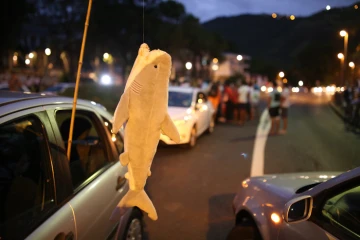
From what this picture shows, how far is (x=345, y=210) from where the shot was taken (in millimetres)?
2553

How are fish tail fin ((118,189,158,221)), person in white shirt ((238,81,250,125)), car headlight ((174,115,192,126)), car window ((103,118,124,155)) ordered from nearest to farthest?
fish tail fin ((118,189,158,221)), car window ((103,118,124,155)), car headlight ((174,115,192,126)), person in white shirt ((238,81,250,125))

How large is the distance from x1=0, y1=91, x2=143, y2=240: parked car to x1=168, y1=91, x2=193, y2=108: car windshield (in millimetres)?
7183

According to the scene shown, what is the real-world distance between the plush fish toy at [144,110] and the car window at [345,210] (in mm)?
1202

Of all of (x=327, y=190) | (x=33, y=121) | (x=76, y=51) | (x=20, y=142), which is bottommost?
(x=327, y=190)

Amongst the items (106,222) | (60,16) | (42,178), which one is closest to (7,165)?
(42,178)

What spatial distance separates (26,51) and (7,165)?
41.0 metres

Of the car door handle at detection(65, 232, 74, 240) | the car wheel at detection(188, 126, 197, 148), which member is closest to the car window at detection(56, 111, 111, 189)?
the car door handle at detection(65, 232, 74, 240)

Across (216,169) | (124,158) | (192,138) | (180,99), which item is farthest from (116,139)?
(180,99)

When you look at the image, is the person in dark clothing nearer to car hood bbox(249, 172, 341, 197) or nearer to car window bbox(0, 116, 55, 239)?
car hood bbox(249, 172, 341, 197)

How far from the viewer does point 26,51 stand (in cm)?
4016

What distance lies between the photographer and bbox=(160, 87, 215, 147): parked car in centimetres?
929

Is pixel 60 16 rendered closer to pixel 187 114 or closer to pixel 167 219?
pixel 187 114

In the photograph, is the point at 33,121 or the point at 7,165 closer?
the point at 33,121

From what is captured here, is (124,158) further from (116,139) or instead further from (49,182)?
(116,139)
